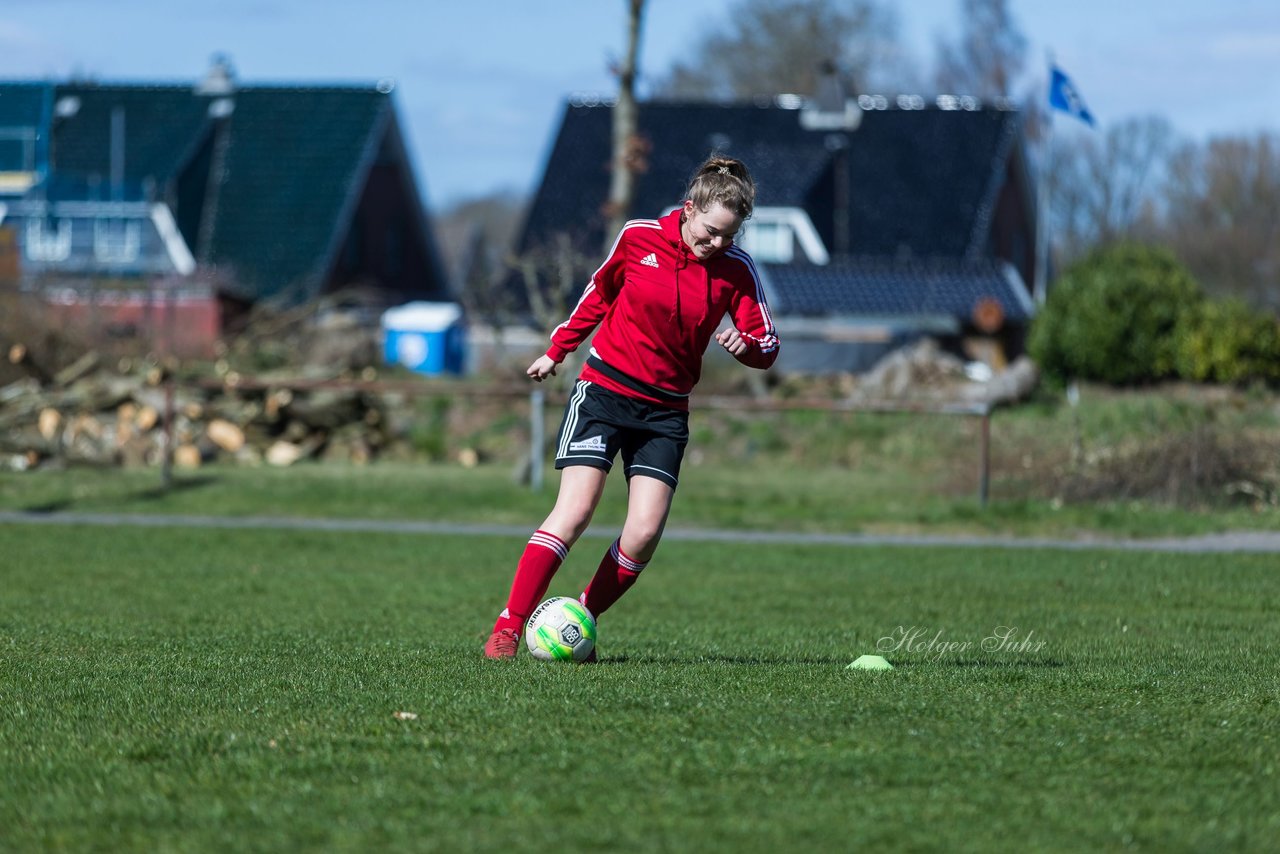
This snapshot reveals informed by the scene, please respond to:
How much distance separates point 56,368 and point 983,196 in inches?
1164

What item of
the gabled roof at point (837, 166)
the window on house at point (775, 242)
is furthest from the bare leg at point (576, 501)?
the window on house at point (775, 242)

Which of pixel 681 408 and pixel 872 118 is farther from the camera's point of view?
pixel 872 118

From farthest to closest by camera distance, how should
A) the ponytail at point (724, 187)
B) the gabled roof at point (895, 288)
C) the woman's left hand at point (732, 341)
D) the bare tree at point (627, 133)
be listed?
1. the gabled roof at point (895, 288)
2. the bare tree at point (627, 133)
3. the woman's left hand at point (732, 341)
4. the ponytail at point (724, 187)

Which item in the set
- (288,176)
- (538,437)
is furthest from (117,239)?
(538,437)

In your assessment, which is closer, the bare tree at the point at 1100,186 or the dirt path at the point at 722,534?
the dirt path at the point at 722,534

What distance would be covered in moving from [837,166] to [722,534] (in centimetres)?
3202

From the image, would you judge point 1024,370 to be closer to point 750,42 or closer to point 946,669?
point 946,669

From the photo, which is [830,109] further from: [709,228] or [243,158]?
[709,228]

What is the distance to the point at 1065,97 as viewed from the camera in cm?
2925

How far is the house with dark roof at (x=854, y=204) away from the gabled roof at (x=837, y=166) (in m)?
0.04

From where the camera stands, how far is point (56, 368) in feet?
82.1

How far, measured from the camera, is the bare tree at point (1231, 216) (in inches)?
2486

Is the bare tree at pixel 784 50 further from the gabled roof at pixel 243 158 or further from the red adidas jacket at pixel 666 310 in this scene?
the red adidas jacket at pixel 666 310

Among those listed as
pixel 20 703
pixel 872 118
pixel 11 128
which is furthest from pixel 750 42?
pixel 20 703
